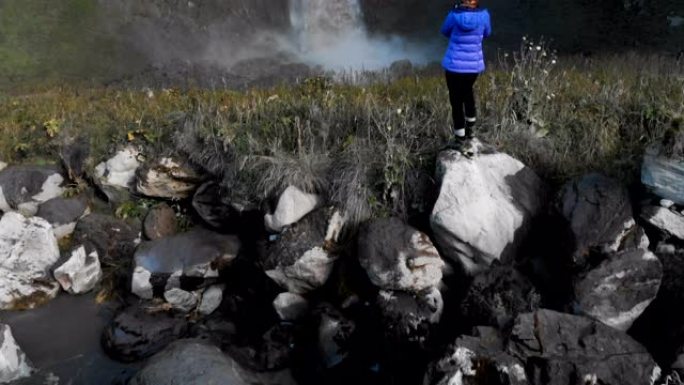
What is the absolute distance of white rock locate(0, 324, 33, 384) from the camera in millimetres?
7734

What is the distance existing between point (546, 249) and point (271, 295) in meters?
3.97

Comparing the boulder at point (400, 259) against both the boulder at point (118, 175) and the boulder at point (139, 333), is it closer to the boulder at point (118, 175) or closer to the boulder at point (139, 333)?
the boulder at point (139, 333)

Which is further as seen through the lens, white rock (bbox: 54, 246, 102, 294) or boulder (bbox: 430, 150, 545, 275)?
white rock (bbox: 54, 246, 102, 294)

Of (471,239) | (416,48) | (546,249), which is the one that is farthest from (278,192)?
(416,48)

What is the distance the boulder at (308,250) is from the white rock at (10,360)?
3.50 meters

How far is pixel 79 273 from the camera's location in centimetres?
946

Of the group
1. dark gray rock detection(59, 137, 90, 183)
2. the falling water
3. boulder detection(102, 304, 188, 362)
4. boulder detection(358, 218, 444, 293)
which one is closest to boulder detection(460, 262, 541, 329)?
boulder detection(358, 218, 444, 293)

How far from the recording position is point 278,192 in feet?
28.4

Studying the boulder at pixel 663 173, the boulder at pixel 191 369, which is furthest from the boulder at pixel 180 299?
the boulder at pixel 663 173

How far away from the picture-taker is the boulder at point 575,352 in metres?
5.11

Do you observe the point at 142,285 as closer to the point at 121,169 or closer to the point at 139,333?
→ the point at 139,333

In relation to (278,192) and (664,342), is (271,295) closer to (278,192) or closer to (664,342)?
(278,192)

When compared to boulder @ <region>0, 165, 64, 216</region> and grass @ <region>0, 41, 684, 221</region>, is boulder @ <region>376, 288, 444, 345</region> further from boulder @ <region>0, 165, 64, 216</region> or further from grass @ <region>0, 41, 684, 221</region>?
boulder @ <region>0, 165, 64, 216</region>

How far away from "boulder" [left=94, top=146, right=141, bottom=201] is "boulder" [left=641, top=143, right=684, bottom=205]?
8126 mm
